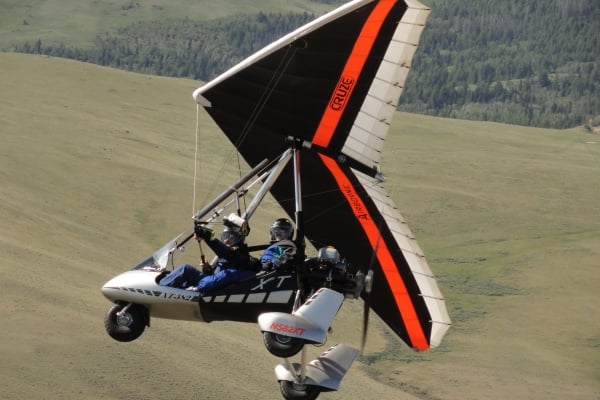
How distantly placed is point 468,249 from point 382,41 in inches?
2714

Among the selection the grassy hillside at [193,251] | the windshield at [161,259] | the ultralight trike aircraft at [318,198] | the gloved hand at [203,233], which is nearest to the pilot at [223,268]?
the gloved hand at [203,233]

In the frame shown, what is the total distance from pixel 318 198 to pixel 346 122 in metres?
2.92

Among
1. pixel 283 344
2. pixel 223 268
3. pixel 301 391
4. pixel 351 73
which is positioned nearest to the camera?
pixel 283 344

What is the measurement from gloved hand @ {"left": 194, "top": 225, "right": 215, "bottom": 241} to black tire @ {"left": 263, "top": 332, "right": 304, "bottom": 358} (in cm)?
219

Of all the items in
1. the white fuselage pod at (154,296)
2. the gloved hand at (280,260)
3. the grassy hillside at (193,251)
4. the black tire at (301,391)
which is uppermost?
the gloved hand at (280,260)

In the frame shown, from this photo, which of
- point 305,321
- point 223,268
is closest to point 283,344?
point 305,321

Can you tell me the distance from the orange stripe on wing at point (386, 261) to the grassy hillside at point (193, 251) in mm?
28166

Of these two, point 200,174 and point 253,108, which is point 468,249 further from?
point 253,108

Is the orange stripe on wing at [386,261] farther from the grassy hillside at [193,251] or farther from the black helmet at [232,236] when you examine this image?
the grassy hillside at [193,251]

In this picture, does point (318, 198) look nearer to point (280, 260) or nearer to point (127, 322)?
point (280, 260)

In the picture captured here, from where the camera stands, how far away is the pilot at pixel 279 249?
63.7 feet

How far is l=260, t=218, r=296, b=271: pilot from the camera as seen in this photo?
19.4 metres

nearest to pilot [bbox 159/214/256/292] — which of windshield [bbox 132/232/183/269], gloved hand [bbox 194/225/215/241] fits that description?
gloved hand [bbox 194/225/215/241]

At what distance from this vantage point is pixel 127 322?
797 inches
